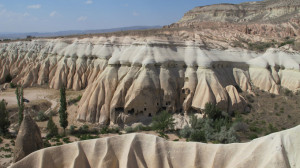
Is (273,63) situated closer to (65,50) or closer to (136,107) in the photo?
(136,107)

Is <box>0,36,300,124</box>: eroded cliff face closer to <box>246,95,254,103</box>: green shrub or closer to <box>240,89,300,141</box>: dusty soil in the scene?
<box>240,89,300,141</box>: dusty soil

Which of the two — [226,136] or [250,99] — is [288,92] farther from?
[226,136]

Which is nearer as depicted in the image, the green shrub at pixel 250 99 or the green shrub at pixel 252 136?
the green shrub at pixel 252 136

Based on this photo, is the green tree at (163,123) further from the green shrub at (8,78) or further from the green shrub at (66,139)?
the green shrub at (8,78)

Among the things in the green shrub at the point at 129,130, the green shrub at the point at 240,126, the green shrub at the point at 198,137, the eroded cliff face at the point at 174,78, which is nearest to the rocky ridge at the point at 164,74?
the eroded cliff face at the point at 174,78

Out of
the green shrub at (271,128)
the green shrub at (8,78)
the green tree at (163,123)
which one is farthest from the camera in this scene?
the green shrub at (8,78)

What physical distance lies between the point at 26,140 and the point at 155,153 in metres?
8.58

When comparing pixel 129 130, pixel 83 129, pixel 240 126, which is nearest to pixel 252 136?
pixel 240 126

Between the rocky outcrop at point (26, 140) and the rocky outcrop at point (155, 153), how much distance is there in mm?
4029

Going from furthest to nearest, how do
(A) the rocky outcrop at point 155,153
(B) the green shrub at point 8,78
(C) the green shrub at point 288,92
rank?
(B) the green shrub at point 8,78 → (C) the green shrub at point 288,92 → (A) the rocky outcrop at point 155,153

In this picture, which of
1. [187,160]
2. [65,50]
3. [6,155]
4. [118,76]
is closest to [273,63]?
[118,76]

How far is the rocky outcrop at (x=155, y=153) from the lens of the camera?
10547 millimetres

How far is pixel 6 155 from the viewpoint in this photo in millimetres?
17453

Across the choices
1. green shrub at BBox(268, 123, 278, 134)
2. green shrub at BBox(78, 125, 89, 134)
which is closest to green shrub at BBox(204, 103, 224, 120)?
green shrub at BBox(268, 123, 278, 134)
